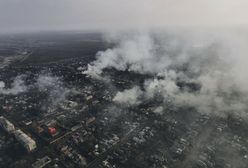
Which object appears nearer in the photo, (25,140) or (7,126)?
(25,140)

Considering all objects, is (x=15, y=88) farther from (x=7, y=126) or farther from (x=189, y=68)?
(x=189, y=68)

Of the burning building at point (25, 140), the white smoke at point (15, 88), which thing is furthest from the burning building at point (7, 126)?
the white smoke at point (15, 88)

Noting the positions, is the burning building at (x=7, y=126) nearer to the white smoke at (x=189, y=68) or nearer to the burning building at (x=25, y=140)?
the burning building at (x=25, y=140)

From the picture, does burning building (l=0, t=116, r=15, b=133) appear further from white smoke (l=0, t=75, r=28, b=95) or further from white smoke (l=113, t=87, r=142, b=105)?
white smoke (l=113, t=87, r=142, b=105)

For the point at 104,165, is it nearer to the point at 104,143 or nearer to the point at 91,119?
the point at 104,143

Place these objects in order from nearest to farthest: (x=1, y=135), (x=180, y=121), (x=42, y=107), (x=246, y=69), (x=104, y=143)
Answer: (x=104, y=143) < (x=1, y=135) < (x=180, y=121) < (x=42, y=107) < (x=246, y=69)

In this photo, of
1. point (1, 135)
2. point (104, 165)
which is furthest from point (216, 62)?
point (1, 135)

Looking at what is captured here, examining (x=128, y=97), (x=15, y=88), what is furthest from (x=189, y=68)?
(x=15, y=88)

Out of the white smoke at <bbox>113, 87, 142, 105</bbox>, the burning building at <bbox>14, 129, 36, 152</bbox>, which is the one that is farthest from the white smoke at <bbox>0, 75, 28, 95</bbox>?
the white smoke at <bbox>113, 87, 142, 105</bbox>
